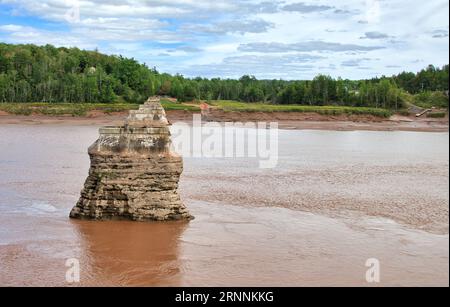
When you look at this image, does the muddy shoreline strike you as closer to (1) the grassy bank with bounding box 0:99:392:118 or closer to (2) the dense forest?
(1) the grassy bank with bounding box 0:99:392:118

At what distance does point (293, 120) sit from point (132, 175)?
63171 mm

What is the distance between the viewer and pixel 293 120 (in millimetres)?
78812

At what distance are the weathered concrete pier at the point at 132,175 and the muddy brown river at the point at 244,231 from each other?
494 mm

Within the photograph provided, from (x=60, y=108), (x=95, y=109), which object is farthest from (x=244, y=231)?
(x=95, y=109)

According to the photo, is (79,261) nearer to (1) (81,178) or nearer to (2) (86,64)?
(1) (81,178)

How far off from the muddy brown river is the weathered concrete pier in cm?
49

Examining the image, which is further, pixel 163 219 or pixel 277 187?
pixel 277 187

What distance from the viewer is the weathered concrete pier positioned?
16.9 metres

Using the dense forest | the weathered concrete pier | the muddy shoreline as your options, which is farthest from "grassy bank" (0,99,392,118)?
the weathered concrete pier

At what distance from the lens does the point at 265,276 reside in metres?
12.9

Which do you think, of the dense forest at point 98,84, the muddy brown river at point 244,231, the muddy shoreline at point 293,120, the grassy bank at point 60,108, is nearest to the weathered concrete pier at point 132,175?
the muddy brown river at point 244,231

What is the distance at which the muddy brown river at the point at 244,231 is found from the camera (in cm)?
1299

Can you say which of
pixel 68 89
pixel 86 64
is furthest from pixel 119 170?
pixel 86 64
